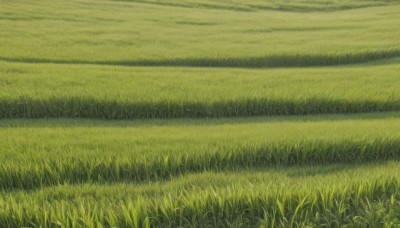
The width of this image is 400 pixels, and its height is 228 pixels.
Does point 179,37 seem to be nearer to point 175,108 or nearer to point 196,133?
point 175,108

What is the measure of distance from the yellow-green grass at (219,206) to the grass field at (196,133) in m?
0.02

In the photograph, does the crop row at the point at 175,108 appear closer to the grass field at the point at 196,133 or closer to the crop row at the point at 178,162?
the grass field at the point at 196,133

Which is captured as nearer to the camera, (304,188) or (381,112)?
(304,188)

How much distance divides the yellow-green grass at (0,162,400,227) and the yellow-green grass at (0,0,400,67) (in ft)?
29.4

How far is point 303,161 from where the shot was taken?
227 inches

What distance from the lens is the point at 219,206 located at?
3809mm

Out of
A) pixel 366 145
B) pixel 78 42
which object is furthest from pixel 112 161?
pixel 78 42

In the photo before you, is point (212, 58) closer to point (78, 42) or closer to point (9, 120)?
point (78, 42)

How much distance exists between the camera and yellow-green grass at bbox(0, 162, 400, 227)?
3.61 meters

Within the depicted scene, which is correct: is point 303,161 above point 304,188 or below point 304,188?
below

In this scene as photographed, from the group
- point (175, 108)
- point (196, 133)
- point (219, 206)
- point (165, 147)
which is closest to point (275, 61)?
point (175, 108)

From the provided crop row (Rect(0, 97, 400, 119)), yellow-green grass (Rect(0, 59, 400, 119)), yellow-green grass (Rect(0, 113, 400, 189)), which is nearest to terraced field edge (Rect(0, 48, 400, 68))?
yellow-green grass (Rect(0, 59, 400, 119))

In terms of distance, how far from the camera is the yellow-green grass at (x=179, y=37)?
1330 centimetres

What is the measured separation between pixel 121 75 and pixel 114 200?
20.6 feet
